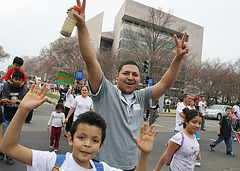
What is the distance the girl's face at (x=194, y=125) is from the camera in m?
3.10

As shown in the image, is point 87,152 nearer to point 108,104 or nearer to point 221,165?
point 108,104

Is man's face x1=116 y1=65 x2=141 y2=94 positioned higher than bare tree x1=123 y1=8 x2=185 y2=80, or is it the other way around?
bare tree x1=123 y1=8 x2=185 y2=80

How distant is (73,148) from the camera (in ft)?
4.58

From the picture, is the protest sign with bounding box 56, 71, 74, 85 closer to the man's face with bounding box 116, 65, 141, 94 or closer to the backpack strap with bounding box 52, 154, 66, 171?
the man's face with bounding box 116, 65, 141, 94

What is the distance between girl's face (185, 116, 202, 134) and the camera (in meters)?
3.10

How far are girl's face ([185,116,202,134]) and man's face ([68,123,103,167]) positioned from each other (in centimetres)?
214

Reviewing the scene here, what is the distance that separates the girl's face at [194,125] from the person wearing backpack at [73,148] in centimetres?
198

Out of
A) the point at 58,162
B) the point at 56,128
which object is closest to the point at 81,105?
the point at 56,128

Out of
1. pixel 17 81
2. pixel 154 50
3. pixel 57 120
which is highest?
pixel 154 50

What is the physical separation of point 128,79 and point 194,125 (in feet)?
6.14

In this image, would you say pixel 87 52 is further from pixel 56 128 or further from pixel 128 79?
pixel 56 128

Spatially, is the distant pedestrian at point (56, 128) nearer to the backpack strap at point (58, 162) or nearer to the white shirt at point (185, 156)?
the white shirt at point (185, 156)

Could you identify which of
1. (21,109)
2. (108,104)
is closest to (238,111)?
(108,104)

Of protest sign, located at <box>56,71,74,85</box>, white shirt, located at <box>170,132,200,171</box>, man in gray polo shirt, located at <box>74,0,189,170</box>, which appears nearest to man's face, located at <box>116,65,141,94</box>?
man in gray polo shirt, located at <box>74,0,189,170</box>
